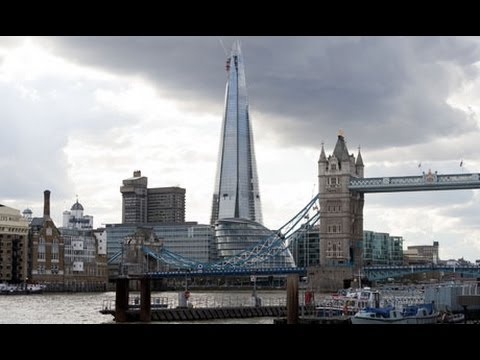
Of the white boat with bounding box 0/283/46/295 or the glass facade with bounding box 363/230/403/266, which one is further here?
the glass facade with bounding box 363/230/403/266

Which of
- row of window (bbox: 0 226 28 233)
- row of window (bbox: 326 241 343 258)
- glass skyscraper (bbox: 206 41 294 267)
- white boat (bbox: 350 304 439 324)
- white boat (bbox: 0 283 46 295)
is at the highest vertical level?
glass skyscraper (bbox: 206 41 294 267)

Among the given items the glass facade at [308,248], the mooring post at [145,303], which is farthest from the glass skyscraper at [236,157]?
the mooring post at [145,303]

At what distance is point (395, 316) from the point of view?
1048 inches

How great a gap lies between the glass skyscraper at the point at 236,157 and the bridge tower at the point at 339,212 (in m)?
45.5

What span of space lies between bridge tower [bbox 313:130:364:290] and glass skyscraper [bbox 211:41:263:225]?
45536 millimetres

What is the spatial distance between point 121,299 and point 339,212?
59805 millimetres

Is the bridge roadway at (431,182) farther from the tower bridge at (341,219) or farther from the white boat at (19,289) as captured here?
the white boat at (19,289)

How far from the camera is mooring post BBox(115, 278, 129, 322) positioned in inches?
1257

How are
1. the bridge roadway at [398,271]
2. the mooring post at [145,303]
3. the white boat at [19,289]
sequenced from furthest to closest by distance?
the white boat at [19,289] < the bridge roadway at [398,271] < the mooring post at [145,303]

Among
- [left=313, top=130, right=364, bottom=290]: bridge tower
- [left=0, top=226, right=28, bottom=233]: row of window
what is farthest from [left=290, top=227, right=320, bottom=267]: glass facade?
[left=0, top=226, right=28, bottom=233]: row of window

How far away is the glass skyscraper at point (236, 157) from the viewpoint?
139250 mm

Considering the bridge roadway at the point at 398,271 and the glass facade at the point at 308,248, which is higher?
the glass facade at the point at 308,248

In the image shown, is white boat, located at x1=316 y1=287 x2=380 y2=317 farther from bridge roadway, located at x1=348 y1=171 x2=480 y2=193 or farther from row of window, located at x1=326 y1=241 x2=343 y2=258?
row of window, located at x1=326 y1=241 x2=343 y2=258
